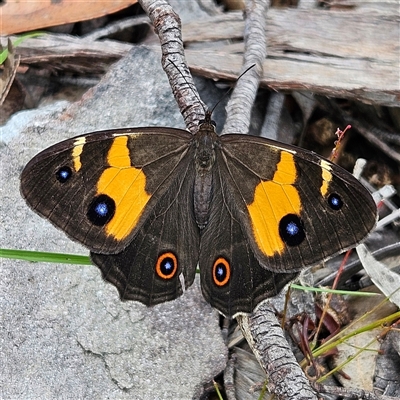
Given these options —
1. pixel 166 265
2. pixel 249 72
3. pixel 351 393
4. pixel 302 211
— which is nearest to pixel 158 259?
pixel 166 265

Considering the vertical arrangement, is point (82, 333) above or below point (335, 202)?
below

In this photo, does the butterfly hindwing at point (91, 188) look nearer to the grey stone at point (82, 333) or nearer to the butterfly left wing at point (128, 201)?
the butterfly left wing at point (128, 201)

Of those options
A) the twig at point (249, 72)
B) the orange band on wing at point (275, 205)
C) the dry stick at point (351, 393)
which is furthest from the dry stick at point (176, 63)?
the dry stick at point (351, 393)

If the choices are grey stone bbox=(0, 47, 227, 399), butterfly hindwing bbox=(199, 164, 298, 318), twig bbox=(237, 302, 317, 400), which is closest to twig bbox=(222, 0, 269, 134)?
butterfly hindwing bbox=(199, 164, 298, 318)

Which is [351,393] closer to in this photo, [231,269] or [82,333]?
[231,269]

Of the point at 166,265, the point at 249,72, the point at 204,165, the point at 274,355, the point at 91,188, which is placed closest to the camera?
the point at 274,355

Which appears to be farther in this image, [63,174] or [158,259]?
[158,259]
